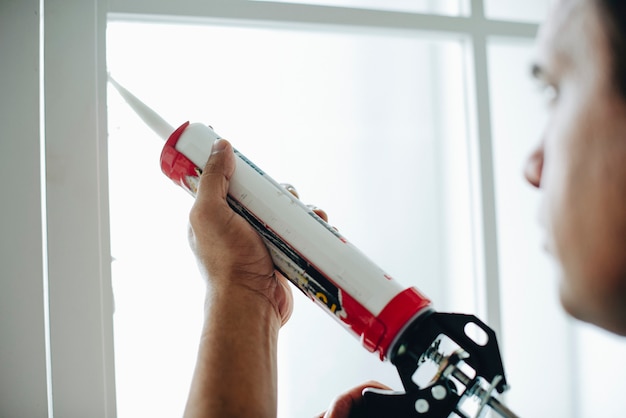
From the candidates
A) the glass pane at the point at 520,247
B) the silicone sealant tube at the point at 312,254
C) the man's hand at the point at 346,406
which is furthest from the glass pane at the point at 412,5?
the man's hand at the point at 346,406

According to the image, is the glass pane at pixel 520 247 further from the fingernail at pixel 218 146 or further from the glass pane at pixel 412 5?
the fingernail at pixel 218 146

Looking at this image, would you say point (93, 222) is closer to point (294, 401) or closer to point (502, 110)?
point (294, 401)

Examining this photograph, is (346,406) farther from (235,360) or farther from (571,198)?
Answer: (571,198)

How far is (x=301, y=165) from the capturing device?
866mm

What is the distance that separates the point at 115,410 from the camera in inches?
28.0

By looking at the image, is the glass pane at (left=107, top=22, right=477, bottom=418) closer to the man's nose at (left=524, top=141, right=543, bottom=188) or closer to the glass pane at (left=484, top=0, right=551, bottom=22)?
the glass pane at (left=484, top=0, right=551, bottom=22)

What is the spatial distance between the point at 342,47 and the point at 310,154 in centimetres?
24

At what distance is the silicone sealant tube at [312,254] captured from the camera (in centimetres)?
53

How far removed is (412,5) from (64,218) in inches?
32.9

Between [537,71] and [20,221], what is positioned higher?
[537,71]

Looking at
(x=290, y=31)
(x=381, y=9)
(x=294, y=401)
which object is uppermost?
(x=381, y=9)

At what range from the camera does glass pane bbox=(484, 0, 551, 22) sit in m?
1.00

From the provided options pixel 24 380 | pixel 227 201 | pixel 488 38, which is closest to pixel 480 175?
pixel 488 38

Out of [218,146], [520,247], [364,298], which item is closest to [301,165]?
[218,146]
